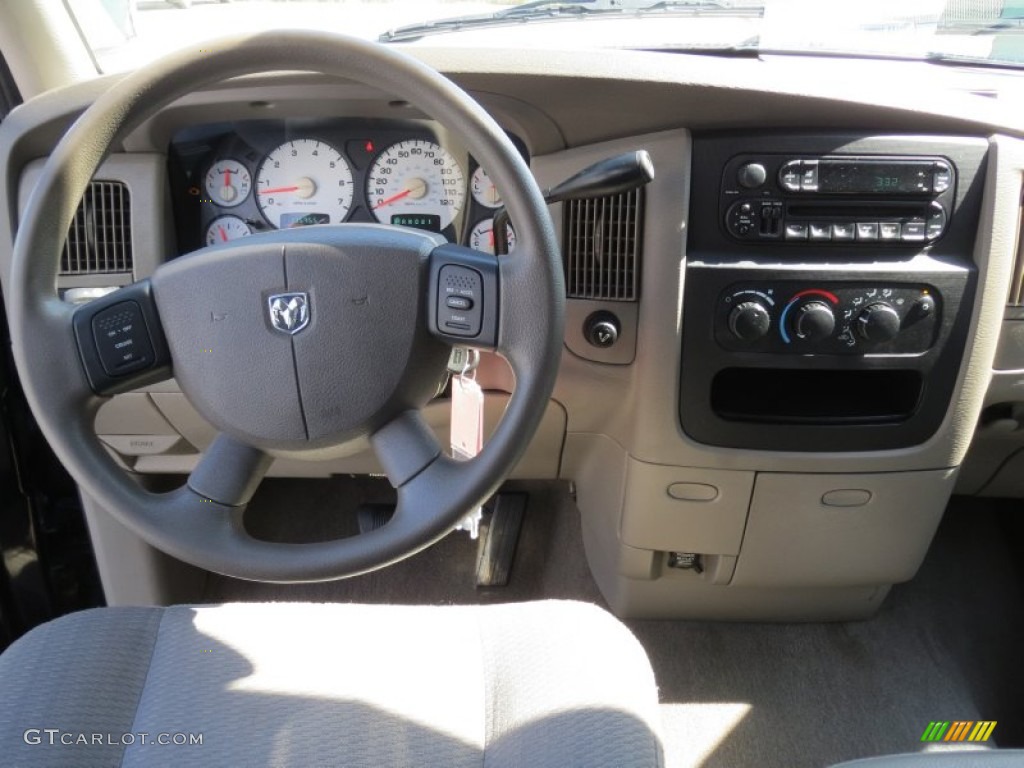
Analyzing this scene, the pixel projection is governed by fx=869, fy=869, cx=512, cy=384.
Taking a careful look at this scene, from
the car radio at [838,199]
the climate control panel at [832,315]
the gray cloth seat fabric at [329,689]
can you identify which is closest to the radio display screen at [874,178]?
the car radio at [838,199]

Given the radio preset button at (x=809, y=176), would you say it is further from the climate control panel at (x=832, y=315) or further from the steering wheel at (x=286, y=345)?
the steering wheel at (x=286, y=345)

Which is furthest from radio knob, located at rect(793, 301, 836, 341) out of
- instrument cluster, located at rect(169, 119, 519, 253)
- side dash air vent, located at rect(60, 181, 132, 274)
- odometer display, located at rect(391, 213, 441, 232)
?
side dash air vent, located at rect(60, 181, 132, 274)

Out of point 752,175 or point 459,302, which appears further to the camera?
point 752,175

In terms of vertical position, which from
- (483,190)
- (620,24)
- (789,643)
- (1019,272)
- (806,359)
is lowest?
(789,643)

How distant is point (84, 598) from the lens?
1.89m

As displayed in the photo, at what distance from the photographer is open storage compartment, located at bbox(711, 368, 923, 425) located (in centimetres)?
147

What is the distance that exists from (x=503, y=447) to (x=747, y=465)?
704 mm

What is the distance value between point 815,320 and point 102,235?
1132 mm

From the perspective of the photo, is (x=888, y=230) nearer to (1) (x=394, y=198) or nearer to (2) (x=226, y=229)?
(1) (x=394, y=198)

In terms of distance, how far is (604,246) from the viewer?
53.2 inches

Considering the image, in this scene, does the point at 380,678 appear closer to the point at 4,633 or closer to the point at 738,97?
the point at 738,97

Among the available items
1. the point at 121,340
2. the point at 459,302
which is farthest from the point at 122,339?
the point at 459,302

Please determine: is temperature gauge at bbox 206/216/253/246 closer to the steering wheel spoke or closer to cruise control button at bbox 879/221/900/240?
the steering wheel spoke

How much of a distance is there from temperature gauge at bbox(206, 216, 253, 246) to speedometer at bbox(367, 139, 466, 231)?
0.74 ft
